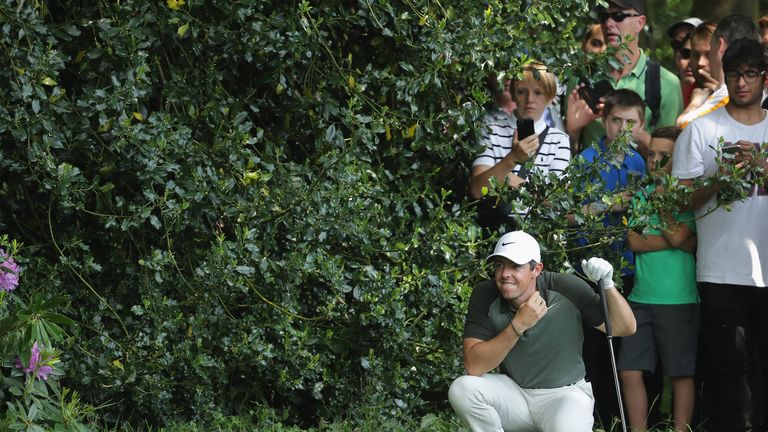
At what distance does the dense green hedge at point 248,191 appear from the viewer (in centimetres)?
618

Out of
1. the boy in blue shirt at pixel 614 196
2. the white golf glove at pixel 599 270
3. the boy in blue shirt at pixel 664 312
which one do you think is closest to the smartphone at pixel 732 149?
the boy in blue shirt at pixel 664 312

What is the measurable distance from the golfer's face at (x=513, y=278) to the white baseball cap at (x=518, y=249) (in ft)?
0.13

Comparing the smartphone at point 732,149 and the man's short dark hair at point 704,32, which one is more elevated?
the man's short dark hair at point 704,32

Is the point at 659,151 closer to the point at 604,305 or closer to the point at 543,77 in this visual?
the point at 543,77

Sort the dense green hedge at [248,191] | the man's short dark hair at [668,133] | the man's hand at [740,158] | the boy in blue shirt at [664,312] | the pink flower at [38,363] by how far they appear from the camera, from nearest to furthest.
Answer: the pink flower at [38,363]
the dense green hedge at [248,191]
the man's hand at [740,158]
the boy in blue shirt at [664,312]
the man's short dark hair at [668,133]

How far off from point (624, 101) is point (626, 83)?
58 cm

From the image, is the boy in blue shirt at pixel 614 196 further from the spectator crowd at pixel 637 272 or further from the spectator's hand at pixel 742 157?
the spectator's hand at pixel 742 157

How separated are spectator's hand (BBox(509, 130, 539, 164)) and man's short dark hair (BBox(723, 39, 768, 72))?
1.05 metres

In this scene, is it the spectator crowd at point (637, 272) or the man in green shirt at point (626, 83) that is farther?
the man in green shirt at point (626, 83)

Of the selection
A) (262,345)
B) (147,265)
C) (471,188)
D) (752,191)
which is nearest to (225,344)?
(262,345)

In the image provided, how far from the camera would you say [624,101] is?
699 cm

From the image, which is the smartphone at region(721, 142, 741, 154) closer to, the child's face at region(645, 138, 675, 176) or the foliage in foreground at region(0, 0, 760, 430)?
the child's face at region(645, 138, 675, 176)

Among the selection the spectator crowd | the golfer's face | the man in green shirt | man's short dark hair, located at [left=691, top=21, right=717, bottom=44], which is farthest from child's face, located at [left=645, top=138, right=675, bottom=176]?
the golfer's face

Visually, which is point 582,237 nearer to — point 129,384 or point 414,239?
point 414,239
